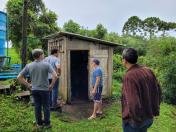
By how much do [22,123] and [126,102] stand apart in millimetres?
5309

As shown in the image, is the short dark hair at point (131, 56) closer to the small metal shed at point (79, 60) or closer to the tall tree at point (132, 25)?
the small metal shed at point (79, 60)

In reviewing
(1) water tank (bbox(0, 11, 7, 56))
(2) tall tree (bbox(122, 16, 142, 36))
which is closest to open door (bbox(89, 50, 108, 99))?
(1) water tank (bbox(0, 11, 7, 56))

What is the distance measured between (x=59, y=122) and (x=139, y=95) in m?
5.92

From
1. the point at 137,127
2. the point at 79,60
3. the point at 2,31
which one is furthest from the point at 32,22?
the point at 137,127

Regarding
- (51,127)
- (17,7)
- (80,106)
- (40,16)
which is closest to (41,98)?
(51,127)

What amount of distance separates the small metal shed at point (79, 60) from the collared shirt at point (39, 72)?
537 cm

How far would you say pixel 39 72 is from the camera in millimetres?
8484

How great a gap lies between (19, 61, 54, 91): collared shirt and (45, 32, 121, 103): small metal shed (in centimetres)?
537

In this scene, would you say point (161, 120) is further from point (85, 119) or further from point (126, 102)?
point (126, 102)

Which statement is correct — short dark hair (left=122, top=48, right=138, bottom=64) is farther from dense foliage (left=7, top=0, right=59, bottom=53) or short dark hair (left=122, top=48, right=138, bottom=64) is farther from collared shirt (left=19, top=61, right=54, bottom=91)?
dense foliage (left=7, top=0, right=59, bottom=53)

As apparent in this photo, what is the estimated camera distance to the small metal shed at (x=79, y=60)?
14.1 m

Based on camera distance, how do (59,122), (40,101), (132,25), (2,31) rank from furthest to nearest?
1. (132,25)
2. (2,31)
3. (59,122)
4. (40,101)

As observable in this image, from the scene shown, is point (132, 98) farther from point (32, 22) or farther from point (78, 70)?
point (32, 22)

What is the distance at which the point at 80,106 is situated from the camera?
45.2 ft
